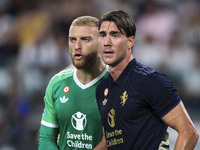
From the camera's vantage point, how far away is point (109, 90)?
3537 millimetres

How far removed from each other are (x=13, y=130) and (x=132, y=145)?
5.04 metres

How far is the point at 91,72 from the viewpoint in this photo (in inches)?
159

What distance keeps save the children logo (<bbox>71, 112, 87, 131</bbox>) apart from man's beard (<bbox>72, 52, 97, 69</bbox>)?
475 millimetres

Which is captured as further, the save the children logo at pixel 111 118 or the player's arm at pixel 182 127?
the save the children logo at pixel 111 118

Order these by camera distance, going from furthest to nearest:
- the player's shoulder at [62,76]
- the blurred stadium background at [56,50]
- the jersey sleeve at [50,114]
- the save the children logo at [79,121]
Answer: the blurred stadium background at [56,50] < the player's shoulder at [62,76] < the jersey sleeve at [50,114] < the save the children logo at [79,121]

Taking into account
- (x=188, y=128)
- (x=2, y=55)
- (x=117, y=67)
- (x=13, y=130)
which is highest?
(x=117, y=67)

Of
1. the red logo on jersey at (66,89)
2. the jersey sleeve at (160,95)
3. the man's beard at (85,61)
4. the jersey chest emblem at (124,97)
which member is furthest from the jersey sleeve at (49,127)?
the jersey sleeve at (160,95)

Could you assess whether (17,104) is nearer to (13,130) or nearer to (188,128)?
(13,130)

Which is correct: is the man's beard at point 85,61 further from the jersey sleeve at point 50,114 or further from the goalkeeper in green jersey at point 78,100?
the jersey sleeve at point 50,114

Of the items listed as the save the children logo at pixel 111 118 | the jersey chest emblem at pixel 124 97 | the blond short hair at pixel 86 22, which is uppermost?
the blond short hair at pixel 86 22

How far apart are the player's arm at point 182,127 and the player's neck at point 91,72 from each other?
1.23m

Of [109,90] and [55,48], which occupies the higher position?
[109,90]

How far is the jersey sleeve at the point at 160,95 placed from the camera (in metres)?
2.98

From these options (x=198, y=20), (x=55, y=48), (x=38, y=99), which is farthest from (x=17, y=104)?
(x=198, y=20)
